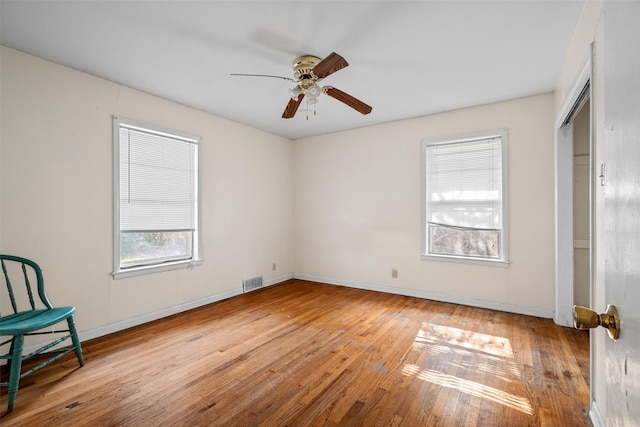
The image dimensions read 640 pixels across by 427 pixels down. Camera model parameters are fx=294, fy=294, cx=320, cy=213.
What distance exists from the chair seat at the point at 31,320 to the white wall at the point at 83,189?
492mm

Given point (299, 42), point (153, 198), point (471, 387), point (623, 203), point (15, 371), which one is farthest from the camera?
point (153, 198)

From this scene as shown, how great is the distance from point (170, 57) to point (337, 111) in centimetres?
207

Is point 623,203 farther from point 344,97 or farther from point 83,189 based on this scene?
point 83,189

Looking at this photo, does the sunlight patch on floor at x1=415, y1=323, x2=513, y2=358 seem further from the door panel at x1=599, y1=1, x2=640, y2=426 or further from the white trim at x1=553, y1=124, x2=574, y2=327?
the door panel at x1=599, y1=1, x2=640, y2=426

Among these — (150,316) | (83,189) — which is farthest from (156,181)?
(150,316)

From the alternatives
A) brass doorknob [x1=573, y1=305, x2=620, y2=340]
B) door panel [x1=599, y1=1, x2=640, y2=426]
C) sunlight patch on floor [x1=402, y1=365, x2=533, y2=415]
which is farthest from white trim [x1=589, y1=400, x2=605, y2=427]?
brass doorknob [x1=573, y1=305, x2=620, y2=340]

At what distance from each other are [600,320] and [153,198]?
3.82 metres

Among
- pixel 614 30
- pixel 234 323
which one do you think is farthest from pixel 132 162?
pixel 614 30

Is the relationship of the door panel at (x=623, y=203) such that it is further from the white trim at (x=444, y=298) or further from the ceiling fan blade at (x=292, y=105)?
the white trim at (x=444, y=298)

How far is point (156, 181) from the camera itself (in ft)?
11.4

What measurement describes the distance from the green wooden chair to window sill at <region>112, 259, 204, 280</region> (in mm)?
640

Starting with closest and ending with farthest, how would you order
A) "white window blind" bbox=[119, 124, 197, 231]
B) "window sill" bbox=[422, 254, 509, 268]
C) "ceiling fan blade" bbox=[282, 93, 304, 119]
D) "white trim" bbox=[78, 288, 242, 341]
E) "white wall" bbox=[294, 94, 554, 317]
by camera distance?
"ceiling fan blade" bbox=[282, 93, 304, 119], "white trim" bbox=[78, 288, 242, 341], "white window blind" bbox=[119, 124, 197, 231], "white wall" bbox=[294, 94, 554, 317], "window sill" bbox=[422, 254, 509, 268]

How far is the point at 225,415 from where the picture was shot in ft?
5.87

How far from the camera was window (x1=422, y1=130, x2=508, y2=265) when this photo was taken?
12.1 ft
